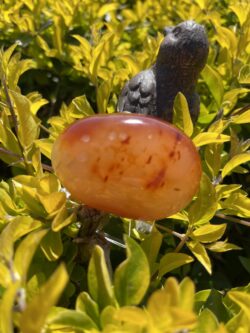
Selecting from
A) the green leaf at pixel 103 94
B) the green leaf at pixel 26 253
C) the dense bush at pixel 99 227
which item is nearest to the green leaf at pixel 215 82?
the dense bush at pixel 99 227

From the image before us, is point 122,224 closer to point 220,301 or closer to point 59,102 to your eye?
point 220,301

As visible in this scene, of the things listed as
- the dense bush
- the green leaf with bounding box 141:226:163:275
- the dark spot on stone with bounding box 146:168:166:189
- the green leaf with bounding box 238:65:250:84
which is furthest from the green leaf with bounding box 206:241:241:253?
the green leaf with bounding box 238:65:250:84

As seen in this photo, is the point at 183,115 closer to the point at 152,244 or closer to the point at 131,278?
the point at 152,244

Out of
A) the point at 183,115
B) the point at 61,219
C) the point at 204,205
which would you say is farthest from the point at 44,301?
the point at 183,115

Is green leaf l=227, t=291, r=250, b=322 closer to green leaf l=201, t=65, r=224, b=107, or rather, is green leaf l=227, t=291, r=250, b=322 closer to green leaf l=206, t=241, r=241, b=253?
green leaf l=206, t=241, r=241, b=253

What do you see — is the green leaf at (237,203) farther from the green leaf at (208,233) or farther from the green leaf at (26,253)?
the green leaf at (26,253)

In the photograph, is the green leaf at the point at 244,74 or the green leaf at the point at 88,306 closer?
the green leaf at the point at 88,306
